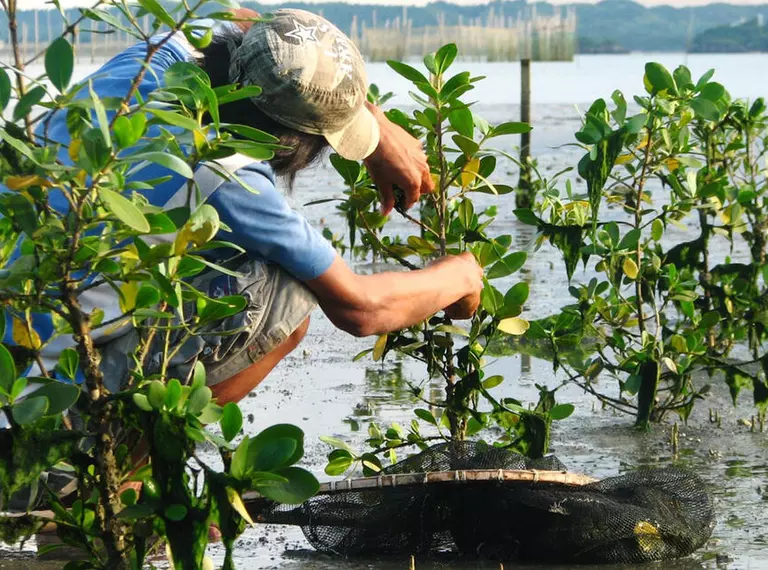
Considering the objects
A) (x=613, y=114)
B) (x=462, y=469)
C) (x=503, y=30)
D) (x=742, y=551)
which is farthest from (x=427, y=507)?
(x=503, y=30)

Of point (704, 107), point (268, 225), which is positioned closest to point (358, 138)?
point (268, 225)

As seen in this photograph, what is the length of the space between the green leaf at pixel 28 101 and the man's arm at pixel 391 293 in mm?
1133

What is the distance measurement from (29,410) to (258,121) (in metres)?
1.12

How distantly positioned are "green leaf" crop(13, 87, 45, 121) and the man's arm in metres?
1.13

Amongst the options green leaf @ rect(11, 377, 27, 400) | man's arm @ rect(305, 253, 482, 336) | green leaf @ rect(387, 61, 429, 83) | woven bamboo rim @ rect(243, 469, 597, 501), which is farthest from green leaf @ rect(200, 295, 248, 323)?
green leaf @ rect(387, 61, 429, 83)

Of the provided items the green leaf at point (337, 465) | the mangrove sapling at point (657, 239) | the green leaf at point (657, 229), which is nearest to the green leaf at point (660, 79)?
the mangrove sapling at point (657, 239)

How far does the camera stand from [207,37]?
1839 millimetres

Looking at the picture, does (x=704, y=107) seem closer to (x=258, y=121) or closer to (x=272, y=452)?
(x=258, y=121)

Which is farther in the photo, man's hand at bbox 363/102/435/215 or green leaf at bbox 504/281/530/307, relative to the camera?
man's hand at bbox 363/102/435/215

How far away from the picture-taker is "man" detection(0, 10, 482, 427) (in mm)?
2545

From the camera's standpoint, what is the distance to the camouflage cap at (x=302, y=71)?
2.53 m

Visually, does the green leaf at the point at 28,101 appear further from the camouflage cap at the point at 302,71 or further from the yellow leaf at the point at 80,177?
the camouflage cap at the point at 302,71

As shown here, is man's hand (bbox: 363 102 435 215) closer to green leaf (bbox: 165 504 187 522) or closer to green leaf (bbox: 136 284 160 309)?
green leaf (bbox: 136 284 160 309)

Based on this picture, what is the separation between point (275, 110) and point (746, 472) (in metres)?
1.81
